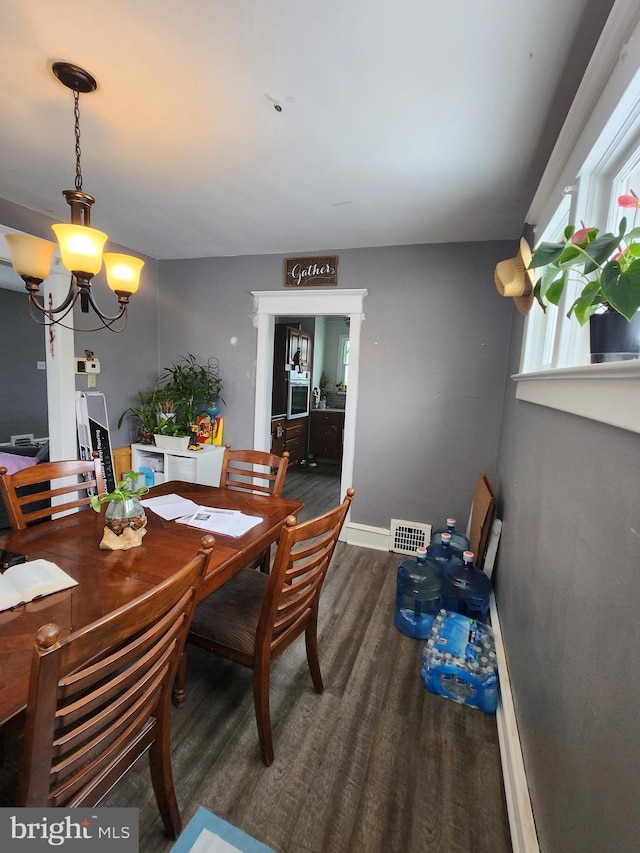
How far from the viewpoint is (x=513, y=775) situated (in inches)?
46.3

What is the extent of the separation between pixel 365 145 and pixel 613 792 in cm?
220

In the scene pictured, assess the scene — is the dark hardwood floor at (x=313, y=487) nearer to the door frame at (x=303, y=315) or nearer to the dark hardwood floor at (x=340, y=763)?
the door frame at (x=303, y=315)

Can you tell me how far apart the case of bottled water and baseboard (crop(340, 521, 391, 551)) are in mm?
1259

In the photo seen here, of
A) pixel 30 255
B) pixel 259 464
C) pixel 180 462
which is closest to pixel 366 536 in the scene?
pixel 259 464

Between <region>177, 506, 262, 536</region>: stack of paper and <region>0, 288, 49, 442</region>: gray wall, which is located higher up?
<region>0, 288, 49, 442</region>: gray wall

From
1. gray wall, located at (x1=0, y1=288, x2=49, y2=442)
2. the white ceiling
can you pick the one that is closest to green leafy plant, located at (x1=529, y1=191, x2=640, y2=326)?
the white ceiling

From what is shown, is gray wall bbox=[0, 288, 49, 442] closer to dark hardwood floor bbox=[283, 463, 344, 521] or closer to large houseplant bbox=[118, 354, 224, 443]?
large houseplant bbox=[118, 354, 224, 443]

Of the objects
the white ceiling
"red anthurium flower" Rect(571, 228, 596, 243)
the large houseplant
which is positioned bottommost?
the large houseplant

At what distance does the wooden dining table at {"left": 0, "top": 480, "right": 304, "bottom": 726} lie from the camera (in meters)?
0.80

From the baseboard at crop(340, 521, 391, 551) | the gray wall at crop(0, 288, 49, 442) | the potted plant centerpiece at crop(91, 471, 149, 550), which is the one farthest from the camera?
the gray wall at crop(0, 288, 49, 442)

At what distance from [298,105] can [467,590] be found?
2444mm

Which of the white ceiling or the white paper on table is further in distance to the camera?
the white paper on table

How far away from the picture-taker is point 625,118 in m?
0.98

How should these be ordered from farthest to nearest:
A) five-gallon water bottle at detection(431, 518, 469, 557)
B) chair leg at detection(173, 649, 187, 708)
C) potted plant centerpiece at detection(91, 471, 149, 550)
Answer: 1. five-gallon water bottle at detection(431, 518, 469, 557)
2. chair leg at detection(173, 649, 187, 708)
3. potted plant centerpiece at detection(91, 471, 149, 550)
